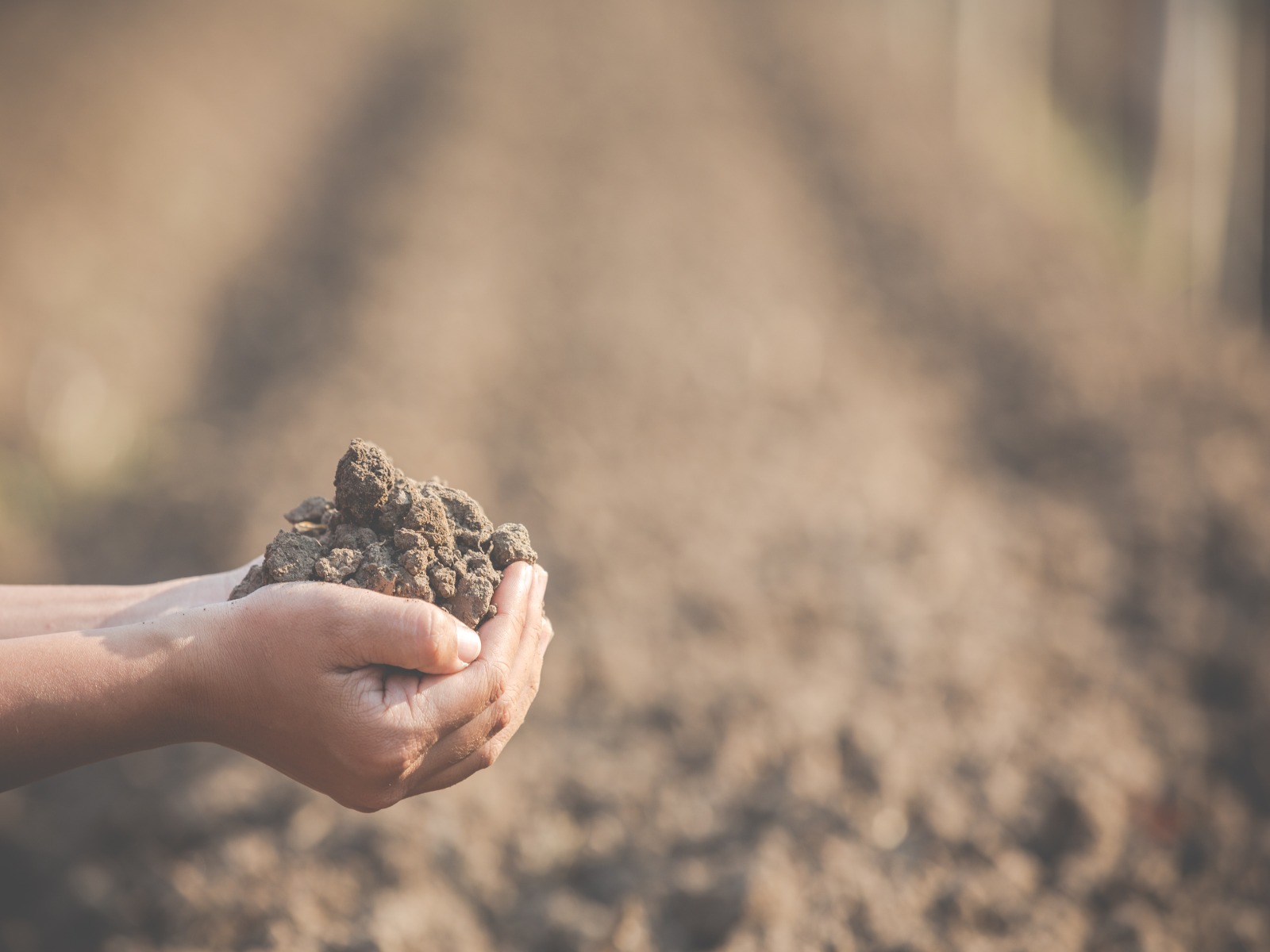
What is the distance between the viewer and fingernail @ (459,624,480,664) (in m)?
1.45

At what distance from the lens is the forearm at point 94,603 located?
5.41 ft

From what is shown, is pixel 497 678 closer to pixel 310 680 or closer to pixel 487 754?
pixel 487 754

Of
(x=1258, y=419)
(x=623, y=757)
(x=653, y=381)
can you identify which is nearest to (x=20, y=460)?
(x=653, y=381)

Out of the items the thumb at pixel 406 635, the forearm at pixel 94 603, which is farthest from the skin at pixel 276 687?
the forearm at pixel 94 603

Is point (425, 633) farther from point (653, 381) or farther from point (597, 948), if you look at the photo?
point (653, 381)

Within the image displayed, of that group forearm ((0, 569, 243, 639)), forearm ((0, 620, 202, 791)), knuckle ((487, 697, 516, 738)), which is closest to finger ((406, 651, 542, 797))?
knuckle ((487, 697, 516, 738))

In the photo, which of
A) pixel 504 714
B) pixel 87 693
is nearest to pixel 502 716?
pixel 504 714

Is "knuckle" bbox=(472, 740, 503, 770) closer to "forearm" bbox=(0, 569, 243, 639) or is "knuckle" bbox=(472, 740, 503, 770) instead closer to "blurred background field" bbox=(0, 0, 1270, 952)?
"forearm" bbox=(0, 569, 243, 639)

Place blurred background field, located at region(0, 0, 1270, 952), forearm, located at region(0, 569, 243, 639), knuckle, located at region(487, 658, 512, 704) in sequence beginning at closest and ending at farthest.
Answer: knuckle, located at region(487, 658, 512, 704) → forearm, located at region(0, 569, 243, 639) → blurred background field, located at region(0, 0, 1270, 952)

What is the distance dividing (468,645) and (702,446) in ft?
10.9

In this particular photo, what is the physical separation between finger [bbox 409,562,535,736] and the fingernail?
0.03m

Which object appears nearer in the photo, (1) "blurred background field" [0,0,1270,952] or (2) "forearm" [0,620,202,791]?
(2) "forearm" [0,620,202,791]

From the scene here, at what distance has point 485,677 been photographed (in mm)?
1481

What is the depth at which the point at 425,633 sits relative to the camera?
54.9 inches
